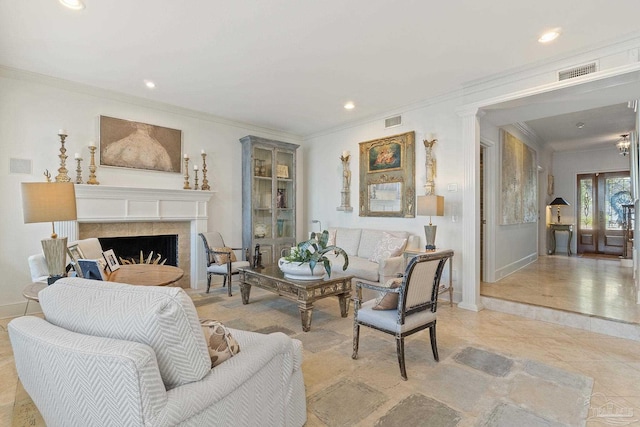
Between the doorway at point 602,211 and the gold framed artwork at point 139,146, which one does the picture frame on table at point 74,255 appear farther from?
the doorway at point 602,211

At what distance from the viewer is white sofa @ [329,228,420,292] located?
4.18m

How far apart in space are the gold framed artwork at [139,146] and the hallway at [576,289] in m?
4.86

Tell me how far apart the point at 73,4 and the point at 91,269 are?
204 cm

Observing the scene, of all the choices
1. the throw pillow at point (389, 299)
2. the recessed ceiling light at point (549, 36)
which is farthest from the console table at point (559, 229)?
the throw pillow at point (389, 299)

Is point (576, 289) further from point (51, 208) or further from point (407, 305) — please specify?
point (51, 208)

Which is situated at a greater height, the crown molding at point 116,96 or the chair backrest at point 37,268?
the crown molding at point 116,96

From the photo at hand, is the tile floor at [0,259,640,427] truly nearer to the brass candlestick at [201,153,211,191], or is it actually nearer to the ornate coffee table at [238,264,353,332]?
the ornate coffee table at [238,264,353,332]

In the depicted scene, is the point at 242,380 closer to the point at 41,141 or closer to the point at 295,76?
the point at 295,76

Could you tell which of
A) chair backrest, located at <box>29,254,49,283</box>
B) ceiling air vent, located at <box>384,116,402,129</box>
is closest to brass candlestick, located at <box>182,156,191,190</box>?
chair backrest, located at <box>29,254,49,283</box>

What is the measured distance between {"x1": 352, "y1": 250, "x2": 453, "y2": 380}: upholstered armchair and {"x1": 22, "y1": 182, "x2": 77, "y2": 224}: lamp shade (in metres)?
2.31

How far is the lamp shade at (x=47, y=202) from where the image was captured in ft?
7.19

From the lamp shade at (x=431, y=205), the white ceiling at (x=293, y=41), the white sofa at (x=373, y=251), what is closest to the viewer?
the white ceiling at (x=293, y=41)

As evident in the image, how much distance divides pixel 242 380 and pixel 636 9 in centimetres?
385

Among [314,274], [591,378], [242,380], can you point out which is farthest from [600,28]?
[242,380]
